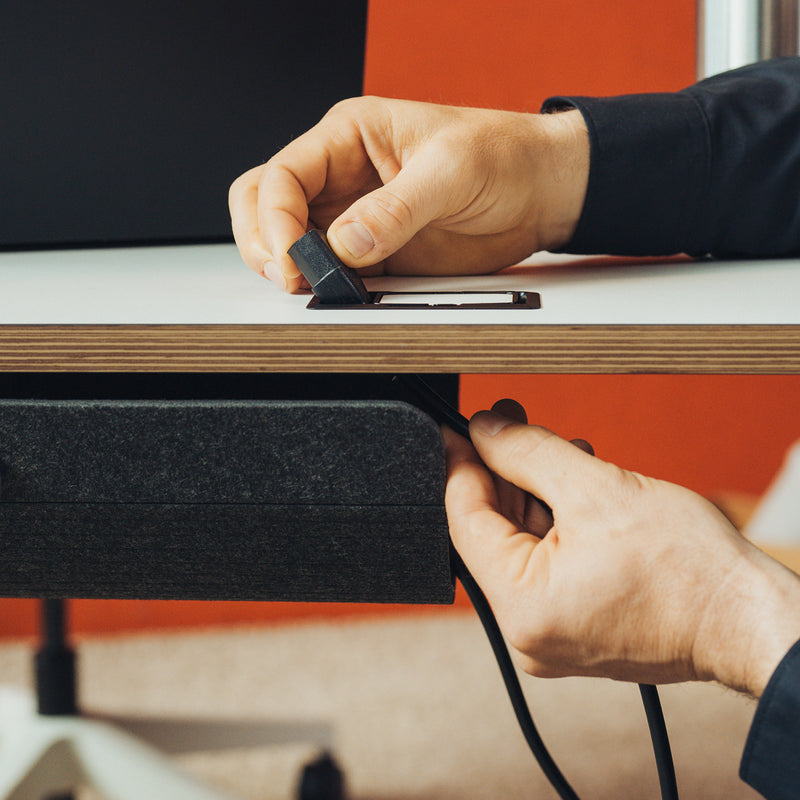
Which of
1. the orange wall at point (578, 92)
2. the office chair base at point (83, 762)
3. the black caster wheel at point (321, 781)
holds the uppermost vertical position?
the orange wall at point (578, 92)

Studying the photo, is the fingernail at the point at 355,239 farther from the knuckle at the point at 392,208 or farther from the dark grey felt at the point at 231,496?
the dark grey felt at the point at 231,496

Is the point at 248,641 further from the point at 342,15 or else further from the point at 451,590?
the point at 451,590

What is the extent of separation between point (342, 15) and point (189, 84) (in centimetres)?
16

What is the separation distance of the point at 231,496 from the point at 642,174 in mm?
398

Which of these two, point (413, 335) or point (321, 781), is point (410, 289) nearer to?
point (413, 335)

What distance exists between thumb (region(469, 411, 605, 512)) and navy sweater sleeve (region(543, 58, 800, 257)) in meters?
0.28

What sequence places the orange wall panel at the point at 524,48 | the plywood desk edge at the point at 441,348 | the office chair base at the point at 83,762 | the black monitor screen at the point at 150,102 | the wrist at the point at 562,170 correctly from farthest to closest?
the orange wall panel at the point at 524,48 < the office chair base at the point at 83,762 < the black monitor screen at the point at 150,102 < the wrist at the point at 562,170 < the plywood desk edge at the point at 441,348

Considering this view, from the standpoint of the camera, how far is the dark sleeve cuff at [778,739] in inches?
14.1

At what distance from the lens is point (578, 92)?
5.29ft

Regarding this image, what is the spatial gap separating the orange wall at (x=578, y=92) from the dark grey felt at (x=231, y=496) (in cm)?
126

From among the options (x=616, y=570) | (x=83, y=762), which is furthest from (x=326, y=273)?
(x=83, y=762)

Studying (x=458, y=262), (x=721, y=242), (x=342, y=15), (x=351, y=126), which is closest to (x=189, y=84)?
(x=342, y=15)

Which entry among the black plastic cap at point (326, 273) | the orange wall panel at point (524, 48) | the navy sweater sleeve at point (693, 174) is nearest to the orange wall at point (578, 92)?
the orange wall panel at point (524, 48)

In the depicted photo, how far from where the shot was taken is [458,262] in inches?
22.8
